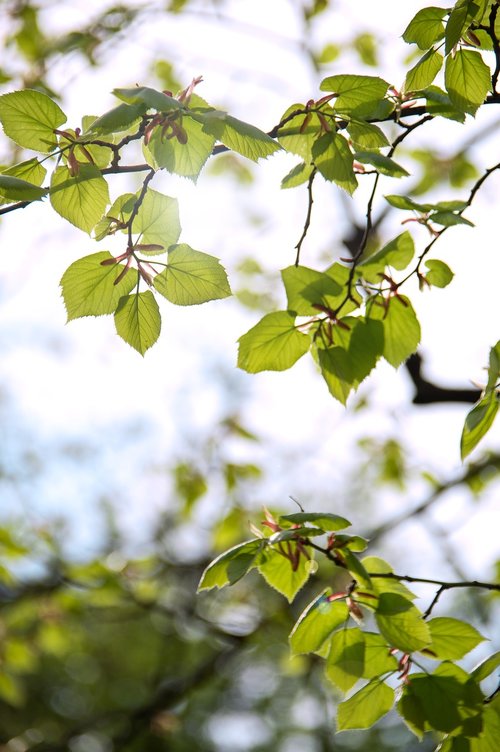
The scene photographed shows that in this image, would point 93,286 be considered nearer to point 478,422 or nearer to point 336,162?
point 336,162

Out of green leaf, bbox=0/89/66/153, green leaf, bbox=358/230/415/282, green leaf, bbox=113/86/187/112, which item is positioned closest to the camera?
green leaf, bbox=113/86/187/112

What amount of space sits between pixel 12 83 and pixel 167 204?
4.55 feet

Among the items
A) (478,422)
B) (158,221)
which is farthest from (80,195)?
(478,422)

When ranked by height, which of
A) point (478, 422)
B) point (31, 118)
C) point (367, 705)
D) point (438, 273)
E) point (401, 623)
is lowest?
point (367, 705)

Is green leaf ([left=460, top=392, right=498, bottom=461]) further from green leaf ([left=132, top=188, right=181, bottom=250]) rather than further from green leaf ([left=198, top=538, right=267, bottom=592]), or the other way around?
green leaf ([left=132, top=188, right=181, bottom=250])

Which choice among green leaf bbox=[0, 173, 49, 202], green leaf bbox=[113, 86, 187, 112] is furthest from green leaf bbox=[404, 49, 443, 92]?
green leaf bbox=[0, 173, 49, 202]

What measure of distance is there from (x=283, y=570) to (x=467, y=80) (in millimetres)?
559

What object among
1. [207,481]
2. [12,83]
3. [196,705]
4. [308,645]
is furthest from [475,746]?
[196,705]

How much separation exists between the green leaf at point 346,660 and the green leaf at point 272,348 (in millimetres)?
306

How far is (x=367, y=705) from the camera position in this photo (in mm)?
825

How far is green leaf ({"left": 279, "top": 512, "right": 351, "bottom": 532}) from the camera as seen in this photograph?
0.75 meters

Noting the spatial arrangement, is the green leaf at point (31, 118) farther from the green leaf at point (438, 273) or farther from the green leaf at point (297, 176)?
the green leaf at point (438, 273)

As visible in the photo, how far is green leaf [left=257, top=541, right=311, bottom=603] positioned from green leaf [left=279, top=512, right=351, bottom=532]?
65 millimetres

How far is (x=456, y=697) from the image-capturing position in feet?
2.57
